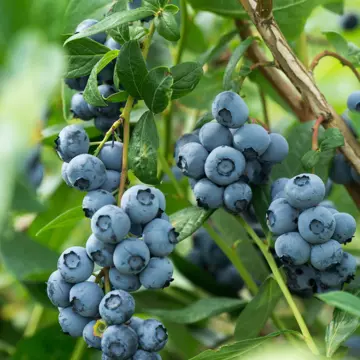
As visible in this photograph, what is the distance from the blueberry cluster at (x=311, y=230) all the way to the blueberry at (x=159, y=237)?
0.50 feet

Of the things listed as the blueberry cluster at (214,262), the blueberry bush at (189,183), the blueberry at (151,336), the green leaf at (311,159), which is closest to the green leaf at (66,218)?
the blueberry bush at (189,183)

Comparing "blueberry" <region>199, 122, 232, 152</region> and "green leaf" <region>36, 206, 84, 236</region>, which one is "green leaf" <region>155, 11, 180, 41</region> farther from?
"green leaf" <region>36, 206, 84, 236</region>

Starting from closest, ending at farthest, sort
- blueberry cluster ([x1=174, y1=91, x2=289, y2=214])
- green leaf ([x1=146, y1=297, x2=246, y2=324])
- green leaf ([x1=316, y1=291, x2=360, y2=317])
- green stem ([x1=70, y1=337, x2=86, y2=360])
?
green leaf ([x1=316, y1=291, x2=360, y2=317])
blueberry cluster ([x1=174, y1=91, x2=289, y2=214])
green leaf ([x1=146, y1=297, x2=246, y2=324])
green stem ([x1=70, y1=337, x2=86, y2=360])

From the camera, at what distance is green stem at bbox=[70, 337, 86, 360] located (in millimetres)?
1201

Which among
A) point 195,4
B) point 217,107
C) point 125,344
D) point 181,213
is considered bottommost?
point 125,344

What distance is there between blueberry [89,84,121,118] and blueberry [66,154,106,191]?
15cm

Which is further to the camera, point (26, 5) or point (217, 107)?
point (217, 107)

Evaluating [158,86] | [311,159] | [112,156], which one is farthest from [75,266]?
[311,159]

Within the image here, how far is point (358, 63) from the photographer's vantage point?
105 centimetres

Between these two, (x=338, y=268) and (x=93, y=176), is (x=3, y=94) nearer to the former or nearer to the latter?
(x=93, y=176)

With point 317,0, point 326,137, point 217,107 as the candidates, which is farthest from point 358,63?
point 217,107

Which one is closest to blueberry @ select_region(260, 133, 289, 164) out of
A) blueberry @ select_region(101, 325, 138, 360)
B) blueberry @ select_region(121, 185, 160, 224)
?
blueberry @ select_region(121, 185, 160, 224)

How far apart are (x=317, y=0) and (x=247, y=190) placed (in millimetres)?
394

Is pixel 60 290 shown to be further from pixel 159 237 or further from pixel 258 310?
pixel 258 310
